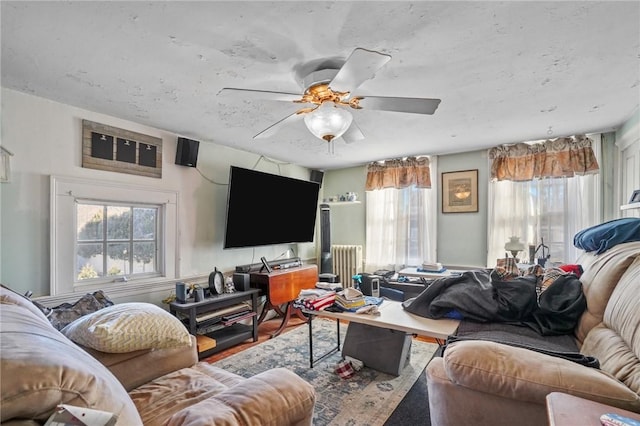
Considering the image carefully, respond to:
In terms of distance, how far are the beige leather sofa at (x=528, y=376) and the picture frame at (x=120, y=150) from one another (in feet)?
9.36

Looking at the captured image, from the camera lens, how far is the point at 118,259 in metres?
2.78

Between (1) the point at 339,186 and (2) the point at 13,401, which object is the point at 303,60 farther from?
(1) the point at 339,186

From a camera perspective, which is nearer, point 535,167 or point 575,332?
point 575,332

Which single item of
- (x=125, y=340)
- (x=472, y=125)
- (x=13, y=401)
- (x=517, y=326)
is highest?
(x=472, y=125)

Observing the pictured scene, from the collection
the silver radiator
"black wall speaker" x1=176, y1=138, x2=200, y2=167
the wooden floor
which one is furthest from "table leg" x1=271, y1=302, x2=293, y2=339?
"black wall speaker" x1=176, y1=138, x2=200, y2=167

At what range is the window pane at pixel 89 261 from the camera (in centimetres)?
253

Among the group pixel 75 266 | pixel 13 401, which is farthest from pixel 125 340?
pixel 75 266

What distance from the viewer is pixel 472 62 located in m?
1.79

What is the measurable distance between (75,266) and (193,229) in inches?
42.3

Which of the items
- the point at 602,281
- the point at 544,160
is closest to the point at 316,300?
the point at 602,281

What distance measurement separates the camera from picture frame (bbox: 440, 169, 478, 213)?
3.88m

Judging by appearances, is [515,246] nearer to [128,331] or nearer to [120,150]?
[128,331]

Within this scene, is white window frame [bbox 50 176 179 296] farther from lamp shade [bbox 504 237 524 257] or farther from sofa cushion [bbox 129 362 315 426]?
lamp shade [bbox 504 237 524 257]

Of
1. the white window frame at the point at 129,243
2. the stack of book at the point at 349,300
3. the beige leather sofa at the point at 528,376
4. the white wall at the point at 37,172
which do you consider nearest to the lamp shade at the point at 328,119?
the stack of book at the point at 349,300
